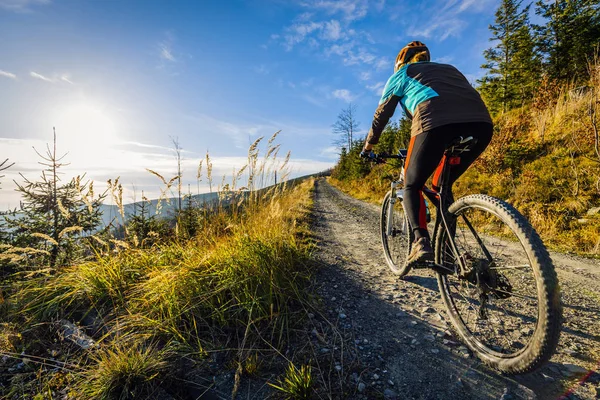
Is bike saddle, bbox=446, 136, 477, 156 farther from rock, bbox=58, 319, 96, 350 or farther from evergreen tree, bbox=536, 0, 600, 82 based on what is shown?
evergreen tree, bbox=536, 0, 600, 82

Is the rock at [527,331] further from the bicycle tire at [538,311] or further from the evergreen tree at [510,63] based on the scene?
the evergreen tree at [510,63]

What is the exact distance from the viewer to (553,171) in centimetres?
595

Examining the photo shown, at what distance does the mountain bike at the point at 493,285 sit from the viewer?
56.1 inches

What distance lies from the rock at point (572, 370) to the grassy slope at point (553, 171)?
279cm

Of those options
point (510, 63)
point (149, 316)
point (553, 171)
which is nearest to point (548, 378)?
point (149, 316)

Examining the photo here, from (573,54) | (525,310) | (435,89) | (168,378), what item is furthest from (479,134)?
(573,54)

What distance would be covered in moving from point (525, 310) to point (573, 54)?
2218 centimetres

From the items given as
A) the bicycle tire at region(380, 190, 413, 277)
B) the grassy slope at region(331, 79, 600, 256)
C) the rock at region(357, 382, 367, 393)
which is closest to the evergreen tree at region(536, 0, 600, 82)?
the grassy slope at region(331, 79, 600, 256)

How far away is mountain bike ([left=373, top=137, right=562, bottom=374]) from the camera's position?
142cm

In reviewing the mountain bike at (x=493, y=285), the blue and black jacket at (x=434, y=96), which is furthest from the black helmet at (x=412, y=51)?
the mountain bike at (x=493, y=285)

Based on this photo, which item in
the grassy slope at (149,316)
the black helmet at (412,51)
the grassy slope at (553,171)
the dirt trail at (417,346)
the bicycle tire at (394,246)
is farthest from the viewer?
the grassy slope at (553,171)

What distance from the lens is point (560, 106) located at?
305 inches

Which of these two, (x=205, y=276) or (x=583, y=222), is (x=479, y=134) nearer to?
(x=205, y=276)

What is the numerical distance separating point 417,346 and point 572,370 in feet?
3.12
